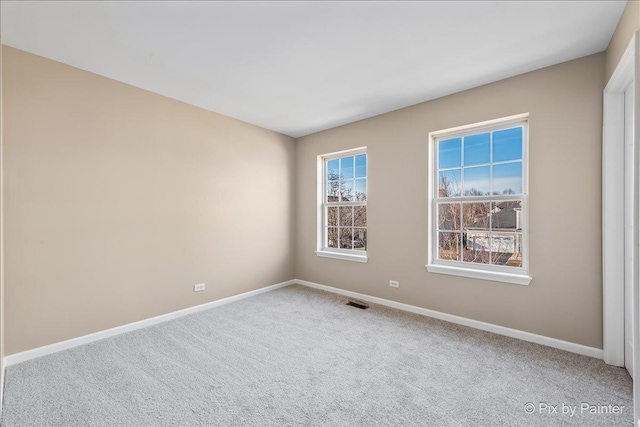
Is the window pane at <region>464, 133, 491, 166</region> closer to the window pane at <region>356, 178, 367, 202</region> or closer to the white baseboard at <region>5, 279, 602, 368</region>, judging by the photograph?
the window pane at <region>356, 178, 367, 202</region>

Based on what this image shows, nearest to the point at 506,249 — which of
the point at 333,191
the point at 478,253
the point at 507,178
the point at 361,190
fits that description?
the point at 478,253

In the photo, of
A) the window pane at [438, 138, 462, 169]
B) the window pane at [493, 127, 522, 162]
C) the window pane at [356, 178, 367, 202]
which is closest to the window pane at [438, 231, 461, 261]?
the window pane at [438, 138, 462, 169]

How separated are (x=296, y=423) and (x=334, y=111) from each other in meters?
3.31

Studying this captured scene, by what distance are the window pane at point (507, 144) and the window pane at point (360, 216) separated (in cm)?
178

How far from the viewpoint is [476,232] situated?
317 centimetres

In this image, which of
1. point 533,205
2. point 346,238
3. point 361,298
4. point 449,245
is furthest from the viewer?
point 346,238

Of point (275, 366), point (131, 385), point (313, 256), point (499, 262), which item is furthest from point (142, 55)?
point (499, 262)

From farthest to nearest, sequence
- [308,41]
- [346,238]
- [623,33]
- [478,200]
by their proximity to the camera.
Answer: [346,238] < [478,200] < [308,41] < [623,33]

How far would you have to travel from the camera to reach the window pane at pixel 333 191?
4.56m

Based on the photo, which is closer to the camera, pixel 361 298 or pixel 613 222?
pixel 613 222

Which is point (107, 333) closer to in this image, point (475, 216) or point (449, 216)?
point (449, 216)

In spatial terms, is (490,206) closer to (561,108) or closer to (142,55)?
(561,108)

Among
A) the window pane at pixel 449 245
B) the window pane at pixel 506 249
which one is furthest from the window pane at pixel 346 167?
the window pane at pixel 506 249

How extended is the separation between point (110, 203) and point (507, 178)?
4.08 m
